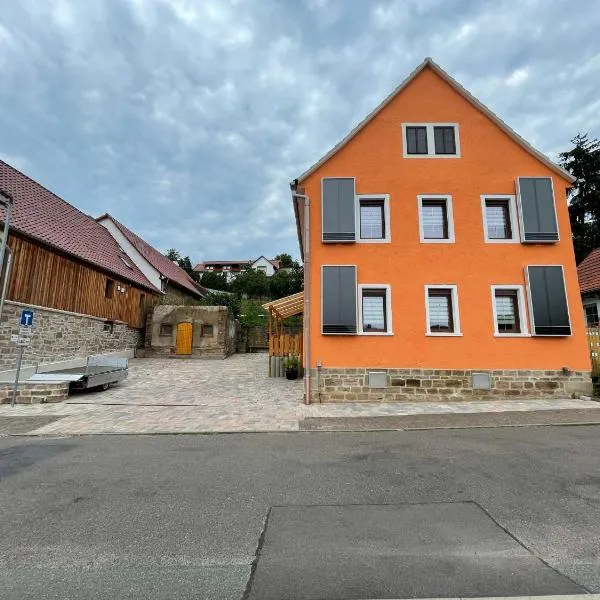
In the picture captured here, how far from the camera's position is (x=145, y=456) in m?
5.97

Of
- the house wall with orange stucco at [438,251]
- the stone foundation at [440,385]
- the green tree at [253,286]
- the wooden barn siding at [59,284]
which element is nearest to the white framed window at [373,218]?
the house wall with orange stucco at [438,251]

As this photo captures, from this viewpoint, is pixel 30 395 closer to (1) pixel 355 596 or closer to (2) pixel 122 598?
(2) pixel 122 598

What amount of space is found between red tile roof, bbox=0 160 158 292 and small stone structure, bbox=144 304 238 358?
2681mm

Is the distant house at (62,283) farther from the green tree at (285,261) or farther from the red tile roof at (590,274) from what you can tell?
the green tree at (285,261)

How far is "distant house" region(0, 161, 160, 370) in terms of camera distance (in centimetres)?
1409

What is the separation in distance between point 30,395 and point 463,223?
1445 cm

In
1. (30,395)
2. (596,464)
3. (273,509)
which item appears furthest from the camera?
(30,395)

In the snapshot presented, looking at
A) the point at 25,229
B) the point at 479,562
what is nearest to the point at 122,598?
the point at 479,562

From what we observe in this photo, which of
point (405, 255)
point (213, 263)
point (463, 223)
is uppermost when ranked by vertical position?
point (213, 263)

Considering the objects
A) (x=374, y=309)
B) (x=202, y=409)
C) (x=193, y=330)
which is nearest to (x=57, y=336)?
(x=193, y=330)

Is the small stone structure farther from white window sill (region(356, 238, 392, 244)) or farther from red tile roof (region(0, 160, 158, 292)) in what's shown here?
white window sill (region(356, 238, 392, 244))

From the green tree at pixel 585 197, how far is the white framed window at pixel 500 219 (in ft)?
67.9

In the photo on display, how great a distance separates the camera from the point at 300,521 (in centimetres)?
363

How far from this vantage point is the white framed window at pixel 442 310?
11.6 meters
